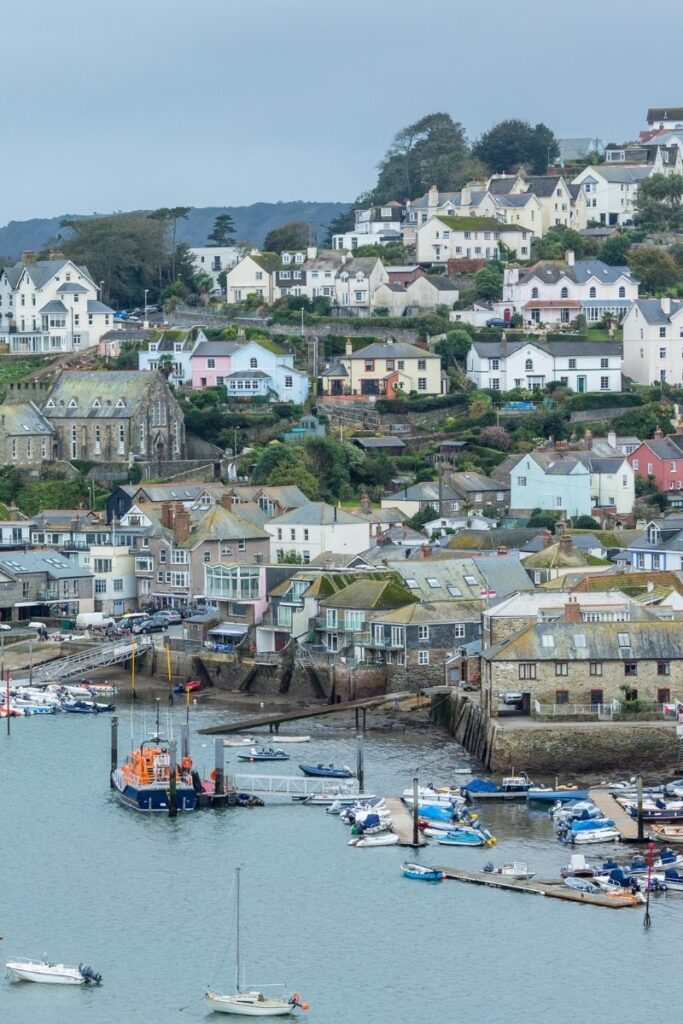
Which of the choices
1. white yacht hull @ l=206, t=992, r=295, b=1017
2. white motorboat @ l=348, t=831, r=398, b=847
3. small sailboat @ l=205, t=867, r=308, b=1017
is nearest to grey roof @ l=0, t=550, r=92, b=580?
white motorboat @ l=348, t=831, r=398, b=847

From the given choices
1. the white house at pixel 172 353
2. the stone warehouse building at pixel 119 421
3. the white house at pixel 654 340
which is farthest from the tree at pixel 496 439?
the white house at pixel 172 353

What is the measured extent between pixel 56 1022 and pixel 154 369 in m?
65.9

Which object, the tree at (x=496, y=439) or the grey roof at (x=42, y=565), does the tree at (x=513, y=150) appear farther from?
the grey roof at (x=42, y=565)

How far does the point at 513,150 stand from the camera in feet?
502

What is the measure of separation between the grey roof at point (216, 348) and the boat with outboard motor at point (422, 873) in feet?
198

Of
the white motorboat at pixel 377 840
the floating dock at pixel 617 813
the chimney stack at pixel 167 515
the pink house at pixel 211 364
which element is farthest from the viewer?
the pink house at pixel 211 364

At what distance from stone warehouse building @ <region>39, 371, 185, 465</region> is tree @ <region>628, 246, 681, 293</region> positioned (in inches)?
1025

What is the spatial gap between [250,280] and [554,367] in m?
21.5

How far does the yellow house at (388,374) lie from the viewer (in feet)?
384

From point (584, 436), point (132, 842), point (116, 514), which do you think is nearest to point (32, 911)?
point (132, 842)

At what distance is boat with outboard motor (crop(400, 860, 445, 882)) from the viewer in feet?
197

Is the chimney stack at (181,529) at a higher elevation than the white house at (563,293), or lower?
lower

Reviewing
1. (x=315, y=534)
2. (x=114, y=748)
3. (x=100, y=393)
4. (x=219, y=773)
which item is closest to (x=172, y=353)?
(x=100, y=393)

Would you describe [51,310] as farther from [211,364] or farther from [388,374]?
[388,374]
